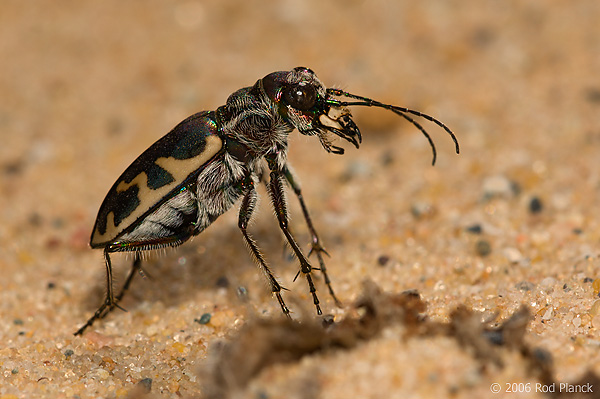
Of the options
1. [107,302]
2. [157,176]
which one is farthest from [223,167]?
[107,302]

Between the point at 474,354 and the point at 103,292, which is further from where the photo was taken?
the point at 103,292

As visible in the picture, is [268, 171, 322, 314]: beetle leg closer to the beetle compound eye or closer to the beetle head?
the beetle head

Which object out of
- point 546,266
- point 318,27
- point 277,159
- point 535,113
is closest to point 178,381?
point 277,159

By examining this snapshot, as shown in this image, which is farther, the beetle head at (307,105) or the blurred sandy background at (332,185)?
the beetle head at (307,105)

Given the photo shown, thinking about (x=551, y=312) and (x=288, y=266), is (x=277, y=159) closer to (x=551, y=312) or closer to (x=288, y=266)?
(x=288, y=266)

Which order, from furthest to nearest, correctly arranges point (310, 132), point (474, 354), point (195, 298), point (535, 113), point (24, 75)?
point (24, 75) → point (535, 113) → point (195, 298) → point (310, 132) → point (474, 354)

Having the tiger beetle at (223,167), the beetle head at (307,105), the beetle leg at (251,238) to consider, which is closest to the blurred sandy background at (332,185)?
the beetle leg at (251,238)

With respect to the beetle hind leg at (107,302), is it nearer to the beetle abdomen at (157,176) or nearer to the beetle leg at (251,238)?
the beetle abdomen at (157,176)
